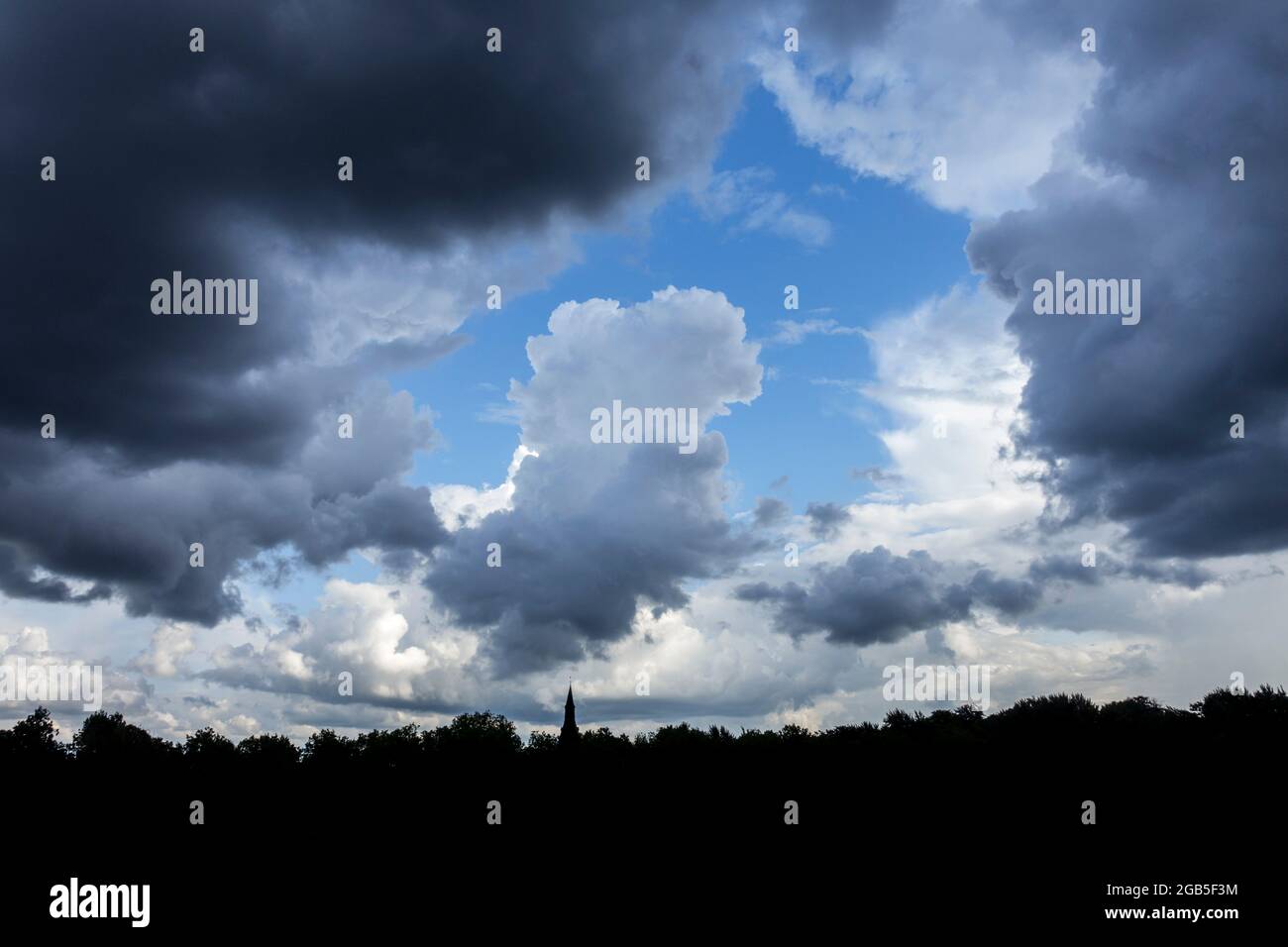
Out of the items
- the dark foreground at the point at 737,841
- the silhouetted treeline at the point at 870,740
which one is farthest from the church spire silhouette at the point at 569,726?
the dark foreground at the point at 737,841

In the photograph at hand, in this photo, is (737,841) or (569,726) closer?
(737,841)

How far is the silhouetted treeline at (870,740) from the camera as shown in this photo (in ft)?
229

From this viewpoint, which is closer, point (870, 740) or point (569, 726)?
point (870, 740)

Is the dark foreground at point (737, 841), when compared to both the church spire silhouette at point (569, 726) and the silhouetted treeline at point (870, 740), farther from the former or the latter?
the church spire silhouette at point (569, 726)

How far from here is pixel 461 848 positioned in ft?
238

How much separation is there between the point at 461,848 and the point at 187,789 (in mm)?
28958

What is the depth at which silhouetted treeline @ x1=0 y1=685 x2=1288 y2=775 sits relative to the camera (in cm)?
6969

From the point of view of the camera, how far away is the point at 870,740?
75.1 meters

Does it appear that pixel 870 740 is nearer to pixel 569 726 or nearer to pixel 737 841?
pixel 737 841

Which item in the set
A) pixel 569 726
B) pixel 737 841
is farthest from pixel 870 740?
pixel 569 726


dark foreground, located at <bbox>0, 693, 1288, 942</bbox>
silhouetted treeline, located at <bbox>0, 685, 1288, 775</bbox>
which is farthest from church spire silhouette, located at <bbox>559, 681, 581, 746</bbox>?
dark foreground, located at <bbox>0, 693, 1288, 942</bbox>
